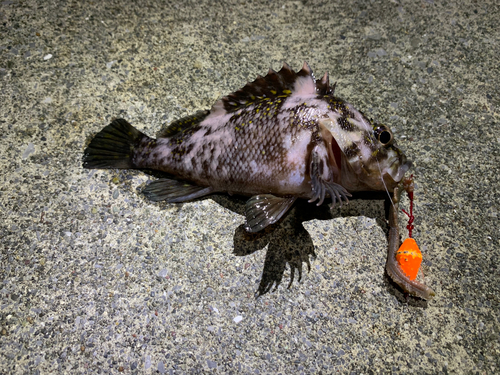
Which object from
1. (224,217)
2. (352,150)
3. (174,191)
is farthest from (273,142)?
(174,191)

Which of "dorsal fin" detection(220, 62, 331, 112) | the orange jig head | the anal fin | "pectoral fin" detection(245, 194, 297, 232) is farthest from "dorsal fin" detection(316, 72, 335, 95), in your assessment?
the orange jig head

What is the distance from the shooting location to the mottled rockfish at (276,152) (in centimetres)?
261

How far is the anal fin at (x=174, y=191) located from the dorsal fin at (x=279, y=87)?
0.65 metres

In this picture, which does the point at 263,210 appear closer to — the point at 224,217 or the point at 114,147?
the point at 224,217

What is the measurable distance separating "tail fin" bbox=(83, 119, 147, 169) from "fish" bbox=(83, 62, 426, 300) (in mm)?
11

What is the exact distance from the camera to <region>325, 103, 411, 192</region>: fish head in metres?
2.60

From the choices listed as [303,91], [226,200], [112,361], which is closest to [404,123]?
[303,91]

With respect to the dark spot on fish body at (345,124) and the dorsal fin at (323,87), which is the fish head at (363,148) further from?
the dorsal fin at (323,87)

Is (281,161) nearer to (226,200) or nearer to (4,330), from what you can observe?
(226,200)

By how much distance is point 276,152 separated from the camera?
8.69ft

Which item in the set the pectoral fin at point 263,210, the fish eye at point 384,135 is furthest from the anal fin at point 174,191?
the fish eye at point 384,135

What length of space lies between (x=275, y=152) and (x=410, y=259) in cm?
118

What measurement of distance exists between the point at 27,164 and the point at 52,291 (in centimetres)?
110

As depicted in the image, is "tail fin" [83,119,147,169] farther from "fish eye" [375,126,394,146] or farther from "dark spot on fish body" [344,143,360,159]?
"fish eye" [375,126,394,146]
